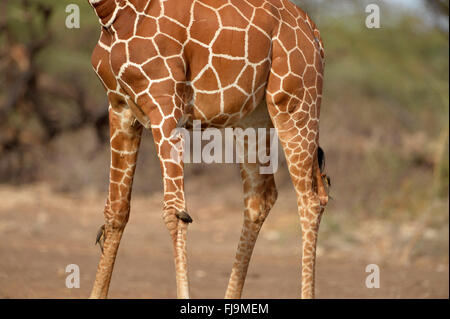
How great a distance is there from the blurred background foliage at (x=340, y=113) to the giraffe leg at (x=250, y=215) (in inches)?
185

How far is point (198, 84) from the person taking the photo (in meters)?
4.44

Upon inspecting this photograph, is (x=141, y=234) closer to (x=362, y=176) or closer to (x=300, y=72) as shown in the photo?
(x=362, y=176)

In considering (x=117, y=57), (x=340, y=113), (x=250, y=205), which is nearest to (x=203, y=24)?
(x=117, y=57)

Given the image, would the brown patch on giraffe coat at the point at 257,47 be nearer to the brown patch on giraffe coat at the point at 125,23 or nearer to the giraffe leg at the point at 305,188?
the giraffe leg at the point at 305,188

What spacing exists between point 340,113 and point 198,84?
12767 millimetres

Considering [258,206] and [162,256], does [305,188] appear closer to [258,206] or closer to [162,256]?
[258,206]

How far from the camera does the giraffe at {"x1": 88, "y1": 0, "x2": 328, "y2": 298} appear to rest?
13.8ft

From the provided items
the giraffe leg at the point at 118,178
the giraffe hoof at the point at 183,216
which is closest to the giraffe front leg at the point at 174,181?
the giraffe hoof at the point at 183,216

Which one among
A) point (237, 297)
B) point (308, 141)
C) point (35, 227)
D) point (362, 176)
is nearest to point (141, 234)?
point (35, 227)

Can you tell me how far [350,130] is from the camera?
16781 millimetres

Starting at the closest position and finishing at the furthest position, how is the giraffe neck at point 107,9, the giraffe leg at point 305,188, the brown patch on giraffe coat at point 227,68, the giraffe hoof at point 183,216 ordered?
the giraffe hoof at point 183,216
the giraffe neck at point 107,9
the brown patch on giraffe coat at point 227,68
the giraffe leg at point 305,188

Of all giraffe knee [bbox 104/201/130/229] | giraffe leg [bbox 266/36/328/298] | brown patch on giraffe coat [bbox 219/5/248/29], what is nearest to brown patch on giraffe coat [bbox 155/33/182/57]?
brown patch on giraffe coat [bbox 219/5/248/29]

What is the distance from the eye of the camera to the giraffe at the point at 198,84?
13.8ft

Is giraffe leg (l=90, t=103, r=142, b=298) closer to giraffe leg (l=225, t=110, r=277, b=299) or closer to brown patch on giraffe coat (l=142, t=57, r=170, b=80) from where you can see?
brown patch on giraffe coat (l=142, t=57, r=170, b=80)
